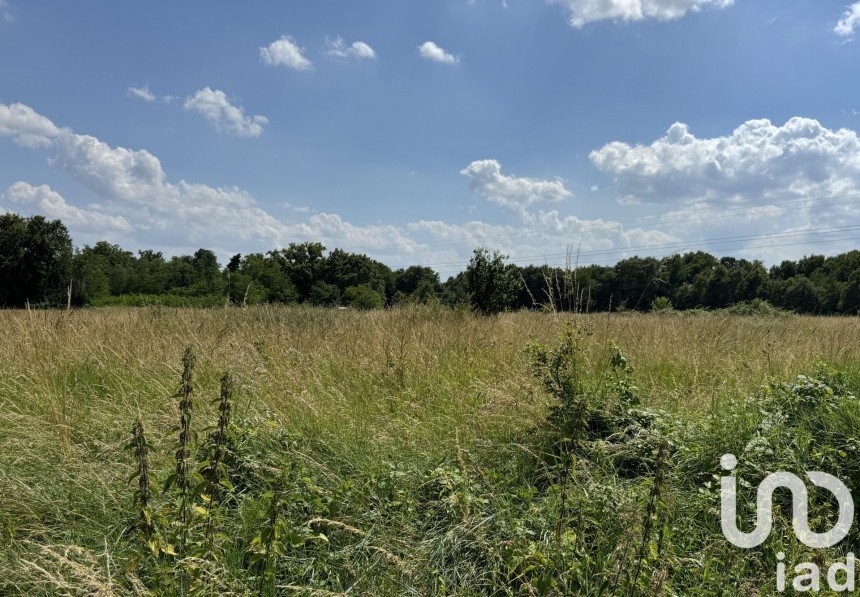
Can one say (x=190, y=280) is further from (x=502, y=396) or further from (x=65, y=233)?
(x=502, y=396)

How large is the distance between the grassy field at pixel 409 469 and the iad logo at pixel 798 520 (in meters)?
0.06

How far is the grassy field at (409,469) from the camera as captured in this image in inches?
77.7

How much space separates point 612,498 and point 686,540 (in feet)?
1.30

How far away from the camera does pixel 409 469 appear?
2936mm

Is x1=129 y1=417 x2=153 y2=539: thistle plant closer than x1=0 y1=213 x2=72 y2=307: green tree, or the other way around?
x1=129 y1=417 x2=153 y2=539: thistle plant

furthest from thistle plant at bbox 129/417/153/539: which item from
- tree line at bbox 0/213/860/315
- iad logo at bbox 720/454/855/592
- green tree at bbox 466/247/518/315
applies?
tree line at bbox 0/213/860/315

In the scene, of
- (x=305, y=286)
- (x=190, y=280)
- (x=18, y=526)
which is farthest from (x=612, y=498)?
(x=305, y=286)

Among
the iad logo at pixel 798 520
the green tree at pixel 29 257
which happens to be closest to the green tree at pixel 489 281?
the iad logo at pixel 798 520

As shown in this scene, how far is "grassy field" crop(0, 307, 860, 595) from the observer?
77.7 inches

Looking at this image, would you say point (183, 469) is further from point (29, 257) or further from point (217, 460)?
point (29, 257)

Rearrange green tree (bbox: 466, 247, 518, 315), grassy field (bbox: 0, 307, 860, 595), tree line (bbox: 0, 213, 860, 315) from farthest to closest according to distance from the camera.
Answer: tree line (bbox: 0, 213, 860, 315) < green tree (bbox: 466, 247, 518, 315) < grassy field (bbox: 0, 307, 860, 595)

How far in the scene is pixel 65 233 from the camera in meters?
45.8

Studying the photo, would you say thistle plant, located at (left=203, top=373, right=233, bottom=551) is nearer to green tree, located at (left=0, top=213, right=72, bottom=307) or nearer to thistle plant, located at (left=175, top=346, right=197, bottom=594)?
thistle plant, located at (left=175, top=346, right=197, bottom=594)

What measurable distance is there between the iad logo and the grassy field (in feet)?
0.21
